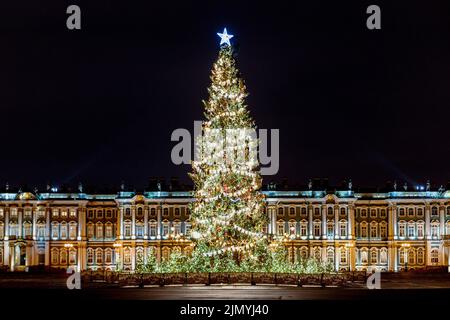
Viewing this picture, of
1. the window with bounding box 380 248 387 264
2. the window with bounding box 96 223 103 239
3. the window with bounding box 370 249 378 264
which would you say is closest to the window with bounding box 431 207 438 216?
the window with bounding box 380 248 387 264

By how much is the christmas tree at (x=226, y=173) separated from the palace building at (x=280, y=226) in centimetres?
5392

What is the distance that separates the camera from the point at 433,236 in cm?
10719

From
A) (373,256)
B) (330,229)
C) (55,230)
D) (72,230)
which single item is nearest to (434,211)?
(373,256)

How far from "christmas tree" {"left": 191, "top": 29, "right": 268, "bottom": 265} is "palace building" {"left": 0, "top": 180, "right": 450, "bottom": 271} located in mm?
53919

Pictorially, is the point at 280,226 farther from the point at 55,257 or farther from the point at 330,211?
the point at 55,257

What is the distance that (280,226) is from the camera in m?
108

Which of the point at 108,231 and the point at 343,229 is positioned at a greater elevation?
the point at 343,229

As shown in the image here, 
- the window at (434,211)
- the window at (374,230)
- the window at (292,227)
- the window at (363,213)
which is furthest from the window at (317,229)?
the window at (434,211)

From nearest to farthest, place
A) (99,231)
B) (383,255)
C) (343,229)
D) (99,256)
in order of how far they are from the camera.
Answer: (343,229) < (383,255) < (99,256) < (99,231)

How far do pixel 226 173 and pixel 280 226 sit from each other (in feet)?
184

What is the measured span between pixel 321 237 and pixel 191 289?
6059cm

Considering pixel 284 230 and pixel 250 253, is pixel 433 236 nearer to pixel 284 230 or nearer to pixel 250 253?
pixel 284 230
